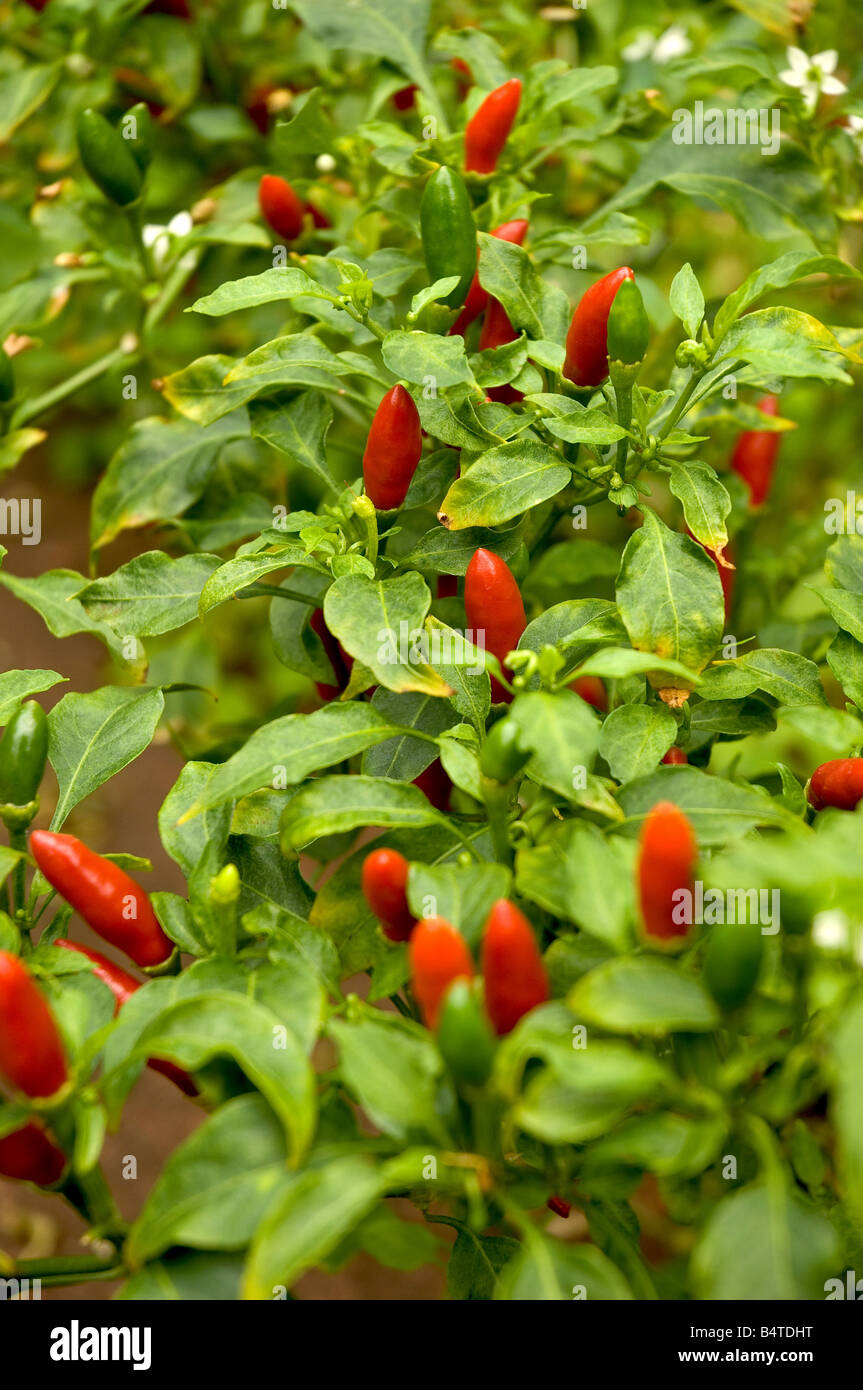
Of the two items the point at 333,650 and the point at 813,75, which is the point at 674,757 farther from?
the point at 813,75

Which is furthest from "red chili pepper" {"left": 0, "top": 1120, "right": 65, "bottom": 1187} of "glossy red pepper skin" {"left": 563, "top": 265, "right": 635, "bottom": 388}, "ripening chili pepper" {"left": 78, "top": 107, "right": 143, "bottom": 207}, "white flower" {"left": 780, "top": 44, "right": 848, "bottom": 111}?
"white flower" {"left": 780, "top": 44, "right": 848, "bottom": 111}

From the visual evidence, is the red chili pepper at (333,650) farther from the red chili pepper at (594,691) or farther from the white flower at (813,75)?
the white flower at (813,75)

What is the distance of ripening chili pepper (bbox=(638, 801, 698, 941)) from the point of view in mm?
637

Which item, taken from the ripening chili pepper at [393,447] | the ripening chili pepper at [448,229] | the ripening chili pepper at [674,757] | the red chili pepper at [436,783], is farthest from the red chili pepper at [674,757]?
the ripening chili pepper at [448,229]

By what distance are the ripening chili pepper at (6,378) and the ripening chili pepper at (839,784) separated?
0.94 meters

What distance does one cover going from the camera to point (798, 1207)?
2.12 ft

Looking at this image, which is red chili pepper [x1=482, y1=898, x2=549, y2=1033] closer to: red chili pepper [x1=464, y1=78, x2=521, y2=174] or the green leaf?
the green leaf

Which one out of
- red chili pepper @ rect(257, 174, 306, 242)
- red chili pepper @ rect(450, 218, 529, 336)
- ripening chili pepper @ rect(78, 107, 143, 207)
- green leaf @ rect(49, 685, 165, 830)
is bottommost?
green leaf @ rect(49, 685, 165, 830)

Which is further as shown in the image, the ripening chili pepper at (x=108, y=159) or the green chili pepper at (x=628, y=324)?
the ripening chili pepper at (x=108, y=159)

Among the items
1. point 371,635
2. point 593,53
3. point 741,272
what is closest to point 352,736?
point 371,635

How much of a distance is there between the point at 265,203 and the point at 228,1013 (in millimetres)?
905

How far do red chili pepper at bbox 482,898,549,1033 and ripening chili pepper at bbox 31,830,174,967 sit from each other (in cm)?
32

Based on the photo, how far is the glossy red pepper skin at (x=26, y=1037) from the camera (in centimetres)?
66

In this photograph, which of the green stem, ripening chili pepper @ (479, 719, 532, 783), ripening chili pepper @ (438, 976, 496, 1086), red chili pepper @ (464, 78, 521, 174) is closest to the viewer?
ripening chili pepper @ (438, 976, 496, 1086)
